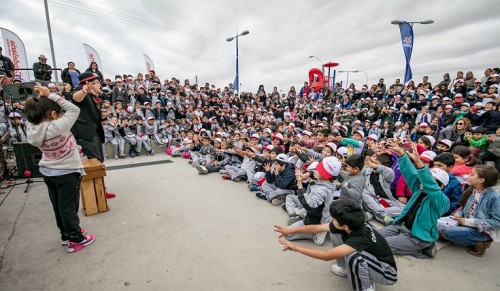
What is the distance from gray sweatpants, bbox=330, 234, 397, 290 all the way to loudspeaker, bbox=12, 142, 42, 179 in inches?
248

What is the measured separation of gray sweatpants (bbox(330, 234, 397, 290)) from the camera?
1.82 m

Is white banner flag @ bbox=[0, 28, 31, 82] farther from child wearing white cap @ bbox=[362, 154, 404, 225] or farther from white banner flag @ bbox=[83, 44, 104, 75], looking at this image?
child wearing white cap @ bbox=[362, 154, 404, 225]

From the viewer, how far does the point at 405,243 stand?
8.03 ft

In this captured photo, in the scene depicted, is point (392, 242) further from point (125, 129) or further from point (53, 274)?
point (125, 129)

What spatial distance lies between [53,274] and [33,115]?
1595 mm

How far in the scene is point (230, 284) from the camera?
2.04m

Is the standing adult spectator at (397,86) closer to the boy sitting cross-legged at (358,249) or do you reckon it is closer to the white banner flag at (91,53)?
the boy sitting cross-legged at (358,249)

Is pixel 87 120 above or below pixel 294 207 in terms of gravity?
above

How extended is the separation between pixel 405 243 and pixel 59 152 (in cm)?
393

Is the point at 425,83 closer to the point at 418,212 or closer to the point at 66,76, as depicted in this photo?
the point at 418,212

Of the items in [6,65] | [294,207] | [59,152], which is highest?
[6,65]

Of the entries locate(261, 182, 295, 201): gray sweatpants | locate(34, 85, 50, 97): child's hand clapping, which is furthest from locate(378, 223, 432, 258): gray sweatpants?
locate(34, 85, 50, 97): child's hand clapping

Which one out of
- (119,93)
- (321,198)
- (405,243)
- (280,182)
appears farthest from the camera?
(119,93)

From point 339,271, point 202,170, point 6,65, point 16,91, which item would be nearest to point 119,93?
point 6,65
